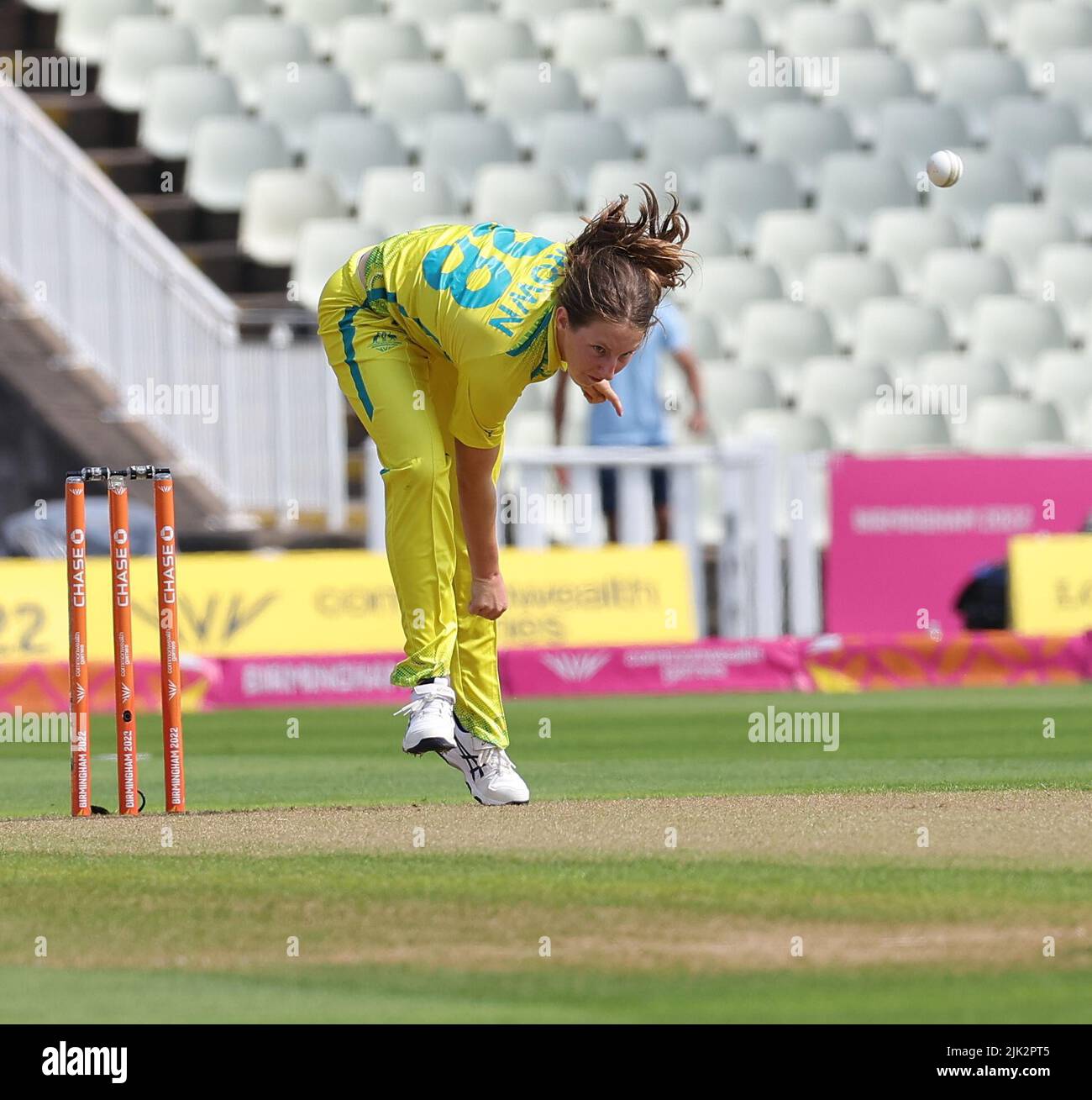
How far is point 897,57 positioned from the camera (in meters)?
22.5

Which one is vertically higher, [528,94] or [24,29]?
[24,29]

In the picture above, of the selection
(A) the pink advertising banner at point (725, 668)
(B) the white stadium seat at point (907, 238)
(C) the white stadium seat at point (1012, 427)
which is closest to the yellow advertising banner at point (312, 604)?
(A) the pink advertising banner at point (725, 668)

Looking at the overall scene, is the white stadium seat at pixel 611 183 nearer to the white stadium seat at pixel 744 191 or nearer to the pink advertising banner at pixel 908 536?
the white stadium seat at pixel 744 191

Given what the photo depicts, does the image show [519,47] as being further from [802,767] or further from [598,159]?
[802,767]

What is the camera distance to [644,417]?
48.9 ft

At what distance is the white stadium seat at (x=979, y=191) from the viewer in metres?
21.4

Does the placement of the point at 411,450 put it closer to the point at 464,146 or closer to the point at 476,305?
the point at 476,305

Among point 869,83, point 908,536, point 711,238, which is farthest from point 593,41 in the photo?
point 908,536

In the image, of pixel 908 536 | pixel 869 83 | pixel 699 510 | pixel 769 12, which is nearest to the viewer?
pixel 699 510

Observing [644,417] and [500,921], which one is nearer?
[500,921]

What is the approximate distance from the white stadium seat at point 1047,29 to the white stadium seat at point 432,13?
585 cm

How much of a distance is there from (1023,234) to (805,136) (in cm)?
229

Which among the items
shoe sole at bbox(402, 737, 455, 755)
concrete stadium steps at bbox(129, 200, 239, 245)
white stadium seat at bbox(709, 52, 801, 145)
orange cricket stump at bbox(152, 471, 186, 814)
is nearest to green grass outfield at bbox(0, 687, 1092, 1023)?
shoe sole at bbox(402, 737, 455, 755)

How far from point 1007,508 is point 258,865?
10652 millimetres
